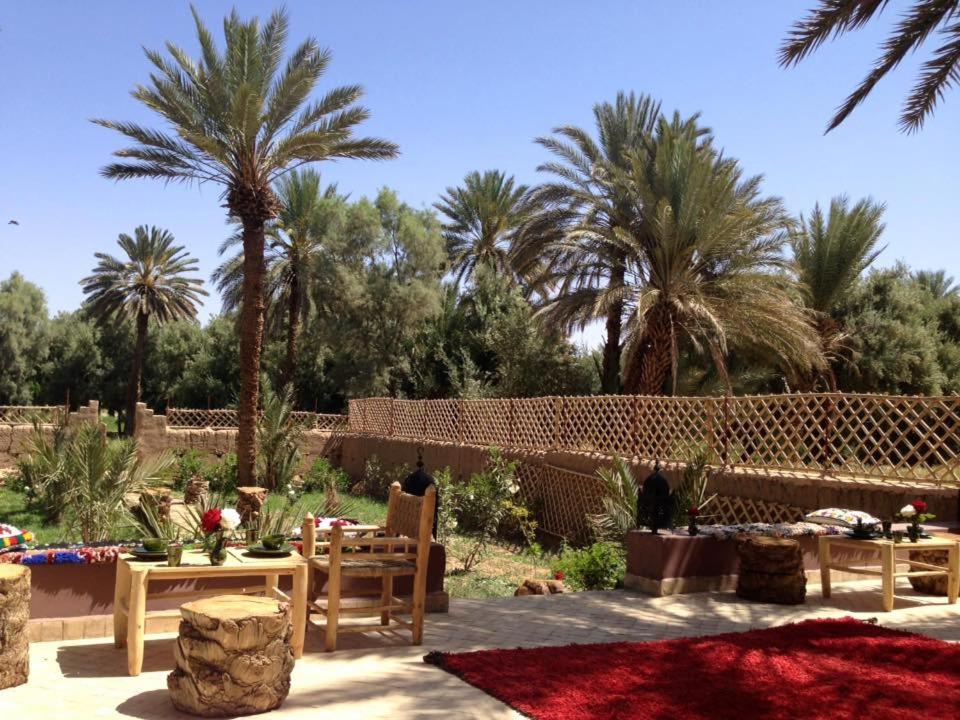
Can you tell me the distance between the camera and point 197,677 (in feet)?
12.7

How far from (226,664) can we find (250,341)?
1201 centimetres

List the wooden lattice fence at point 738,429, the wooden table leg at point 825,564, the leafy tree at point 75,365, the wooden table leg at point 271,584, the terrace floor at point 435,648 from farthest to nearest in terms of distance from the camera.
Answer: the leafy tree at point 75,365 → the wooden lattice fence at point 738,429 → the wooden table leg at point 825,564 → the wooden table leg at point 271,584 → the terrace floor at point 435,648

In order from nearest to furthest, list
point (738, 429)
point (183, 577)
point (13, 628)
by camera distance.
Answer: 1. point (13, 628)
2. point (183, 577)
3. point (738, 429)

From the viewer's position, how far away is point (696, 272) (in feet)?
52.2

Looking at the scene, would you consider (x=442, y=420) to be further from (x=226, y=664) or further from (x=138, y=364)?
(x=138, y=364)

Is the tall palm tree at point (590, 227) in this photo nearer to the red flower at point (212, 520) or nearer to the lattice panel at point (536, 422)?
the lattice panel at point (536, 422)

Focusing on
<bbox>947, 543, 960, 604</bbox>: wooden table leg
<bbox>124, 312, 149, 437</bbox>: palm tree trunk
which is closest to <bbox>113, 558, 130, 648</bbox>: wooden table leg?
<bbox>947, 543, 960, 604</bbox>: wooden table leg

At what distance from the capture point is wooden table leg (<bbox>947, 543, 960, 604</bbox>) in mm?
6824

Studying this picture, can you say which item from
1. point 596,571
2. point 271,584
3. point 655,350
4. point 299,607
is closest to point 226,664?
point 299,607

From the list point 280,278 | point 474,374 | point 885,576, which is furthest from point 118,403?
point 885,576

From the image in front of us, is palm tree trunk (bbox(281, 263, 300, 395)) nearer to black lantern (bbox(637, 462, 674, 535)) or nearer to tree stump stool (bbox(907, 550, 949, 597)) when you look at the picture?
black lantern (bbox(637, 462, 674, 535))

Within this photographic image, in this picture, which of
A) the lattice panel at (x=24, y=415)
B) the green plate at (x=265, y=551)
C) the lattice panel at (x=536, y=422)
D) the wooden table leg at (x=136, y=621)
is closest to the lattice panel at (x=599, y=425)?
the lattice panel at (x=536, y=422)

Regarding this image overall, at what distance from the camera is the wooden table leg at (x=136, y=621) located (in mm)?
4371

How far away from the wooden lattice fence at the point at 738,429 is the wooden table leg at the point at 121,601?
6.75 meters
